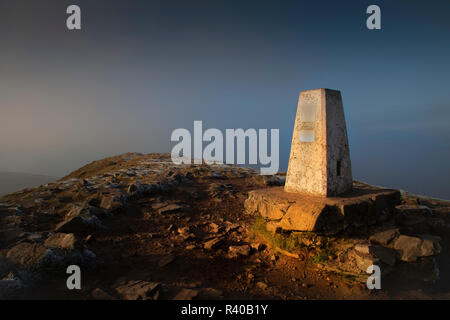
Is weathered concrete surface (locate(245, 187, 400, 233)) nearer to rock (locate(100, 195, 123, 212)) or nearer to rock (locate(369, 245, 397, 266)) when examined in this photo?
rock (locate(369, 245, 397, 266))

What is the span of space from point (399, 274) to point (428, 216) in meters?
4.66

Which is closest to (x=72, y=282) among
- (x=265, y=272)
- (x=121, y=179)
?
(x=265, y=272)

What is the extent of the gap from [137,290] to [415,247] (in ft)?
22.1

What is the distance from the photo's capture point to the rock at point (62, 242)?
5.94 metres

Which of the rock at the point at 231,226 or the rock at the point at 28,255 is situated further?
the rock at the point at 231,226

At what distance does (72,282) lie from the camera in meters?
5.12

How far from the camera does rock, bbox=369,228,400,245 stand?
21.0 ft

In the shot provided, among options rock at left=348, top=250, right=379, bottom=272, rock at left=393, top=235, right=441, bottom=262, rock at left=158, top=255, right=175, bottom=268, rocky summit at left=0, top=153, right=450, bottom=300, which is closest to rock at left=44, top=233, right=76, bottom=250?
rocky summit at left=0, top=153, right=450, bottom=300

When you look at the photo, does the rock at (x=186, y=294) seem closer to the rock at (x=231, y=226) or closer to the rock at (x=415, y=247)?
the rock at (x=231, y=226)

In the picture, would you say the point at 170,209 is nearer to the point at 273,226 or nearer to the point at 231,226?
the point at 231,226

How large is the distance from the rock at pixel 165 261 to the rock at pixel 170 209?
3298 millimetres

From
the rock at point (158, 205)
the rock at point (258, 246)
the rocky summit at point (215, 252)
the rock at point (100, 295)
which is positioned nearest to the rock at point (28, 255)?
the rocky summit at point (215, 252)

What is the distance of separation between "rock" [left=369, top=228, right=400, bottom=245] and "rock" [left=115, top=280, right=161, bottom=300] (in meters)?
5.71
